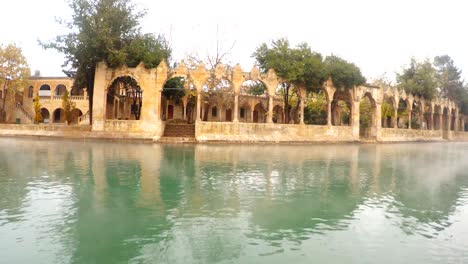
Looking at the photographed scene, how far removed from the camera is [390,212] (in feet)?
25.1

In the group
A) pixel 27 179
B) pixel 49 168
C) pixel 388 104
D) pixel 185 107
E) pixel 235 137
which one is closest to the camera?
pixel 27 179

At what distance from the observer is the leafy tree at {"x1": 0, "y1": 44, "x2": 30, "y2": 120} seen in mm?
43031

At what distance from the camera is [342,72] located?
33062 mm

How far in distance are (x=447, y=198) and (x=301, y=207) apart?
4.10 metres

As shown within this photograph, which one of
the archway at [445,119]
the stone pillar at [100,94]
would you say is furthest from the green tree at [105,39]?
the archway at [445,119]

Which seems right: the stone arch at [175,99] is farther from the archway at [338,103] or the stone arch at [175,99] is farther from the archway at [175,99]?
the archway at [338,103]

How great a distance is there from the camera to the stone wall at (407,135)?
3937 centimetres

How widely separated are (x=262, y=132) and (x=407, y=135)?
876 inches

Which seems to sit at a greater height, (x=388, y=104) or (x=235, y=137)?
(x=388, y=104)

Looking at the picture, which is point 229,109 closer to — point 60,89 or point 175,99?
point 175,99

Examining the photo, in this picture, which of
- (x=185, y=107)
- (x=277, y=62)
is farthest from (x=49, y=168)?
(x=185, y=107)

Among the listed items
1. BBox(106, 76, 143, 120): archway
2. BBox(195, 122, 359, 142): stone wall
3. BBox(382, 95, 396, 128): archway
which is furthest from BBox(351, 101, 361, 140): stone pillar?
BBox(106, 76, 143, 120): archway

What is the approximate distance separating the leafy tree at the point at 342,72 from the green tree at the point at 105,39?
48.2ft

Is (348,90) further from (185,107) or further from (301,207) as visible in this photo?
(301,207)
